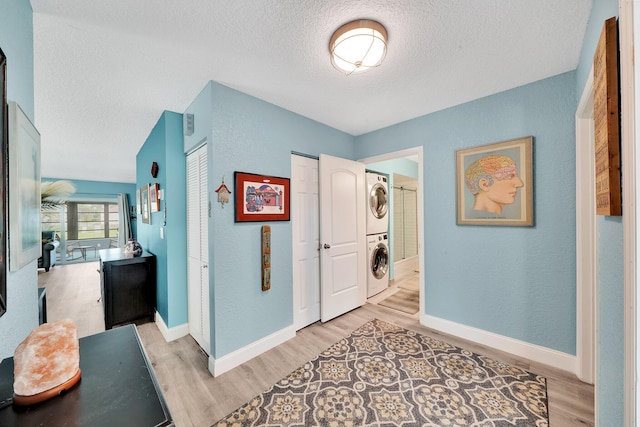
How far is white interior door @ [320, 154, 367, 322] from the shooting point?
281 centimetres

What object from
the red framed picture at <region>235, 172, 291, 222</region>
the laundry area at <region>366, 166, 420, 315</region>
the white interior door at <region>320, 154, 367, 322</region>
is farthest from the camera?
the laundry area at <region>366, 166, 420, 315</region>

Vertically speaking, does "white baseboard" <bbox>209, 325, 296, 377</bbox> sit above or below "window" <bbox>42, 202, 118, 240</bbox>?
below

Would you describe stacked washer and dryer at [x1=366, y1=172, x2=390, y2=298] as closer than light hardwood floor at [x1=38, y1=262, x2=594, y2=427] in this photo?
No

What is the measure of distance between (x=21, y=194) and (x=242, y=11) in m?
1.32

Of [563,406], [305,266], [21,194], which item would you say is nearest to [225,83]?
[21,194]

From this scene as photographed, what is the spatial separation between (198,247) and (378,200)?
2595mm

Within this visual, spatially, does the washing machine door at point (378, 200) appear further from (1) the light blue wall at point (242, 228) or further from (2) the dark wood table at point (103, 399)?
(2) the dark wood table at point (103, 399)

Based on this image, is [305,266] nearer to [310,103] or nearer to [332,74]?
[310,103]

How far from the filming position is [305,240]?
2742mm

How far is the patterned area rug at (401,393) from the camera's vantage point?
150 centimetres

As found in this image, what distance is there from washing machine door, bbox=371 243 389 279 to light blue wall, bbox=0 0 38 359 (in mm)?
3294

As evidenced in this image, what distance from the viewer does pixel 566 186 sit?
1919mm

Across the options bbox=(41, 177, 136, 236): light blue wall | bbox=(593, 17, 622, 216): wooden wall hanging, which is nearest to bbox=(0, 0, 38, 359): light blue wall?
bbox=(593, 17, 622, 216): wooden wall hanging

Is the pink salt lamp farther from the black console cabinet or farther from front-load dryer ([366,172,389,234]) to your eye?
front-load dryer ([366,172,389,234])
